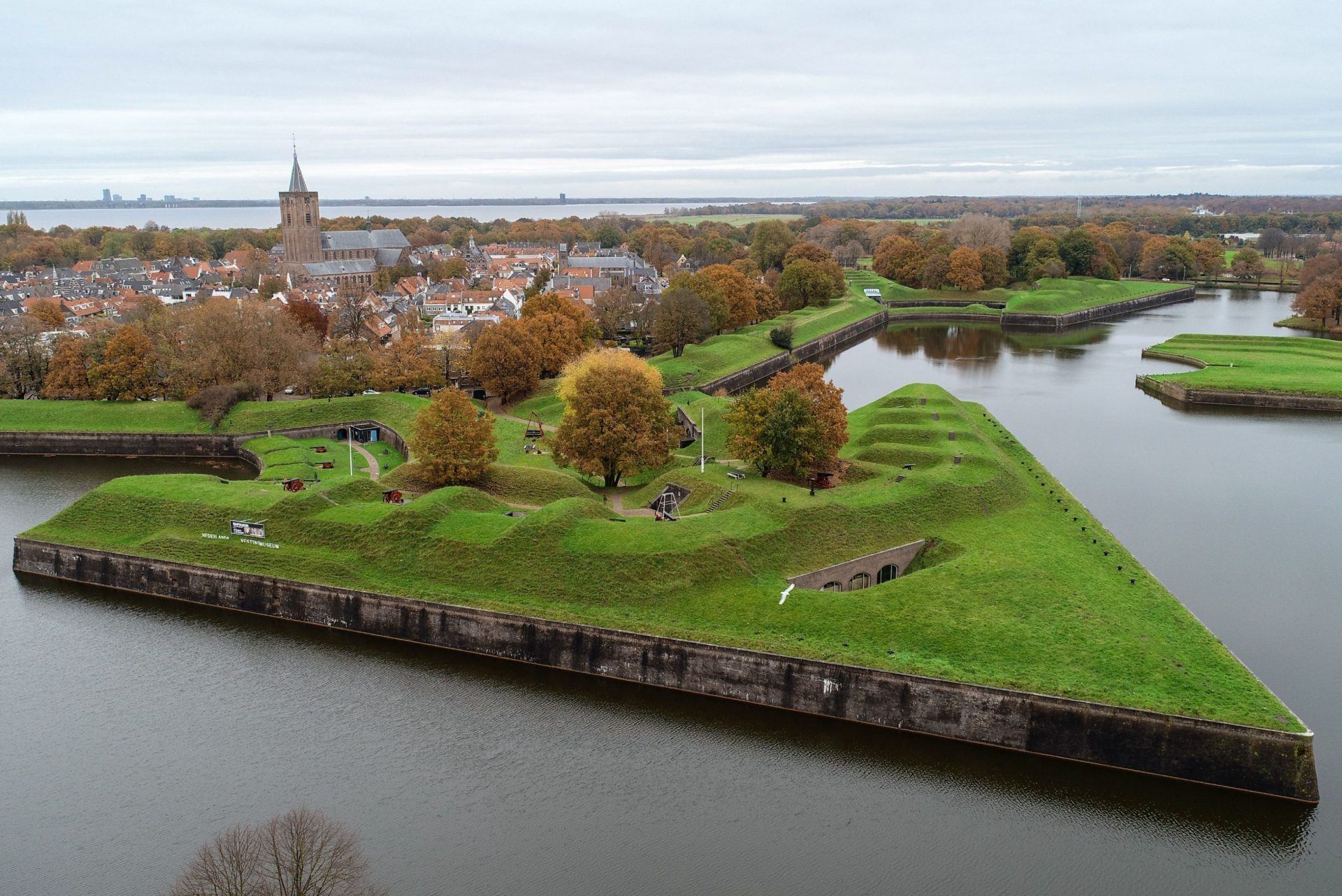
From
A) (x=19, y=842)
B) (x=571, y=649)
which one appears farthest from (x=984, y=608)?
(x=19, y=842)

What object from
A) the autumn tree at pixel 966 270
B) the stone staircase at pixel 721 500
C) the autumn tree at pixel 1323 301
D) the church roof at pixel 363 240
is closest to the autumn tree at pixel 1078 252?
the autumn tree at pixel 966 270

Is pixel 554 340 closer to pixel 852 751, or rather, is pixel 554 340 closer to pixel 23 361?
pixel 23 361

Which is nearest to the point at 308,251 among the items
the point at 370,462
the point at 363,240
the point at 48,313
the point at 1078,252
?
the point at 363,240

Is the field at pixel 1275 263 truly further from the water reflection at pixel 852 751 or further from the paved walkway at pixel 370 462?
the water reflection at pixel 852 751

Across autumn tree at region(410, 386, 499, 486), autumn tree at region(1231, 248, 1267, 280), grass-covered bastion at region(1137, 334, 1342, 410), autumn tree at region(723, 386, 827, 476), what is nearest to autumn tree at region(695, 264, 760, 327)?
grass-covered bastion at region(1137, 334, 1342, 410)

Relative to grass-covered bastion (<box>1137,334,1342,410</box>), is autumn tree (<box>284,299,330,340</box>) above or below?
above

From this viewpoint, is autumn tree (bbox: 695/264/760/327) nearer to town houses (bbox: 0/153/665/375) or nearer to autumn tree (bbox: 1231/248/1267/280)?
town houses (bbox: 0/153/665/375)

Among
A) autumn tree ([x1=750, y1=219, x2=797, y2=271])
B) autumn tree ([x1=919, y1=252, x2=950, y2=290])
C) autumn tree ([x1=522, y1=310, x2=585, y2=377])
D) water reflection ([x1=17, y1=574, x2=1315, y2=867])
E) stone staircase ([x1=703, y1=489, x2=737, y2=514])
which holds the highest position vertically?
autumn tree ([x1=750, y1=219, x2=797, y2=271])

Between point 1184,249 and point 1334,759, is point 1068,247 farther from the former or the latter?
point 1334,759
